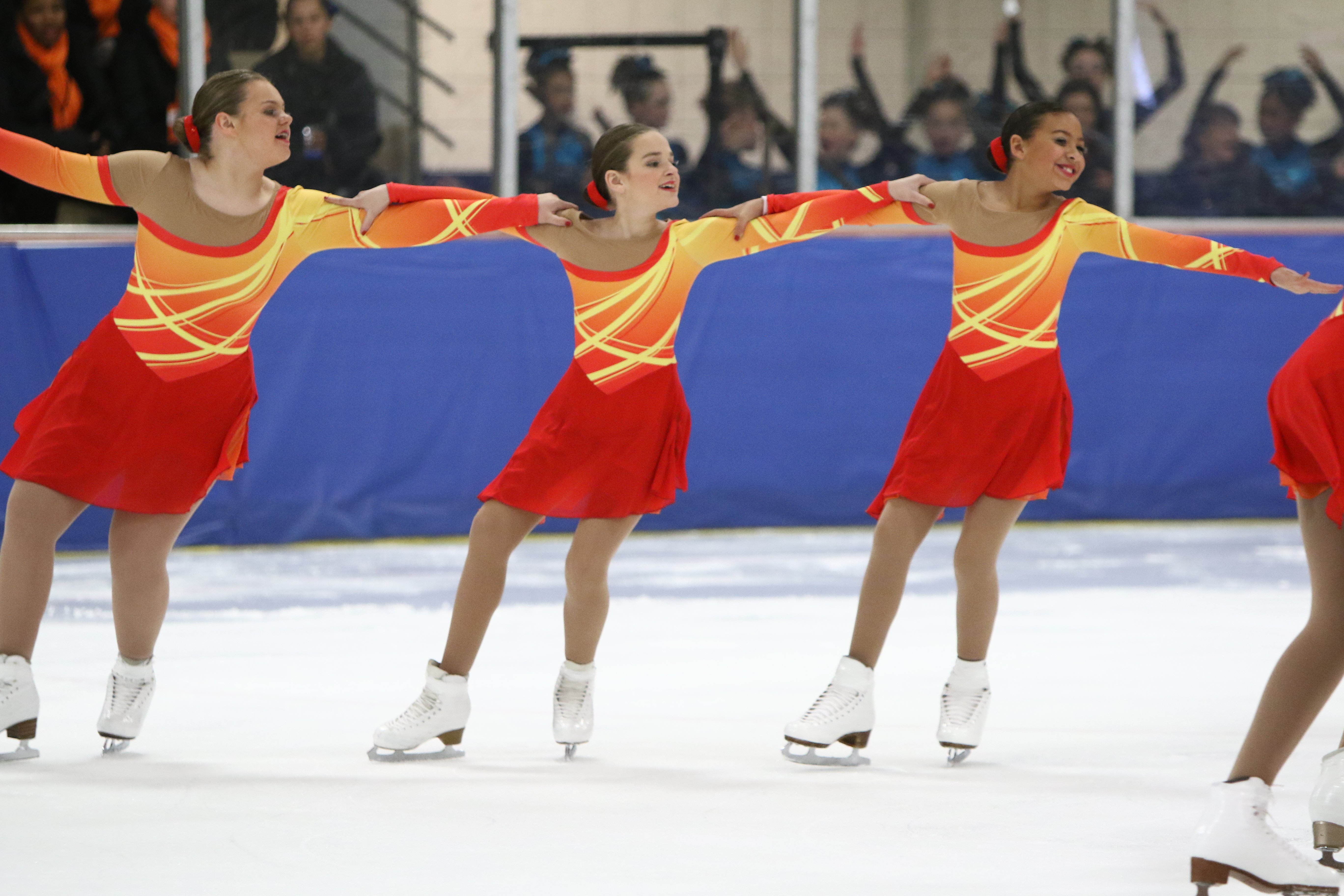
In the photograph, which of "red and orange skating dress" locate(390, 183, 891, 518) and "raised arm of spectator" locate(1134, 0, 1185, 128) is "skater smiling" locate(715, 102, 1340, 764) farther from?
"raised arm of spectator" locate(1134, 0, 1185, 128)

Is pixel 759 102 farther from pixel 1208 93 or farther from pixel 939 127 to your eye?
pixel 1208 93

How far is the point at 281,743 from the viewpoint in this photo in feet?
12.3

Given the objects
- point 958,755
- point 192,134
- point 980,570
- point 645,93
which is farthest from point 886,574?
point 645,93

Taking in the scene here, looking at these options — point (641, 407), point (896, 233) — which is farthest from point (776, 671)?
point (896, 233)

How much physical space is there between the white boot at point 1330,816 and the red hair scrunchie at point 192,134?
2620 mm

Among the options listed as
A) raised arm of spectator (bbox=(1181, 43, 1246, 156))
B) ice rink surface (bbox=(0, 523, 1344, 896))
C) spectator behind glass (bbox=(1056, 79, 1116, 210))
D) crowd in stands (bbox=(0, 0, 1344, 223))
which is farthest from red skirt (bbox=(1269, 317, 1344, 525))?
raised arm of spectator (bbox=(1181, 43, 1246, 156))

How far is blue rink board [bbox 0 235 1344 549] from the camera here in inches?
267

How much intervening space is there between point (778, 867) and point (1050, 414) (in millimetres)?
1453

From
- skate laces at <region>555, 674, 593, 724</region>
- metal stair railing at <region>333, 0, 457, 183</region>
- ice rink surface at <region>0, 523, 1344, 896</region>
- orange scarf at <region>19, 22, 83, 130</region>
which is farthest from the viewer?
metal stair railing at <region>333, 0, 457, 183</region>

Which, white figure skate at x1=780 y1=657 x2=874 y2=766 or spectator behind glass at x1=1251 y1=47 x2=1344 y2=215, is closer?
white figure skate at x1=780 y1=657 x2=874 y2=766

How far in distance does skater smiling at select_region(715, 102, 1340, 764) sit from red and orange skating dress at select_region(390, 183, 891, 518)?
9 cm

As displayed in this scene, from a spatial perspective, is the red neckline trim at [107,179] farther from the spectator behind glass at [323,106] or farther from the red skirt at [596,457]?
the spectator behind glass at [323,106]

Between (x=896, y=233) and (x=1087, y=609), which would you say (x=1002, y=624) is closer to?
(x=1087, y=609)

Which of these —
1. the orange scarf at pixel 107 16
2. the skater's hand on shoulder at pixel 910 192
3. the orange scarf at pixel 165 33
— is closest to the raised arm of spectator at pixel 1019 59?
the orange scarf at pixel 165 33
